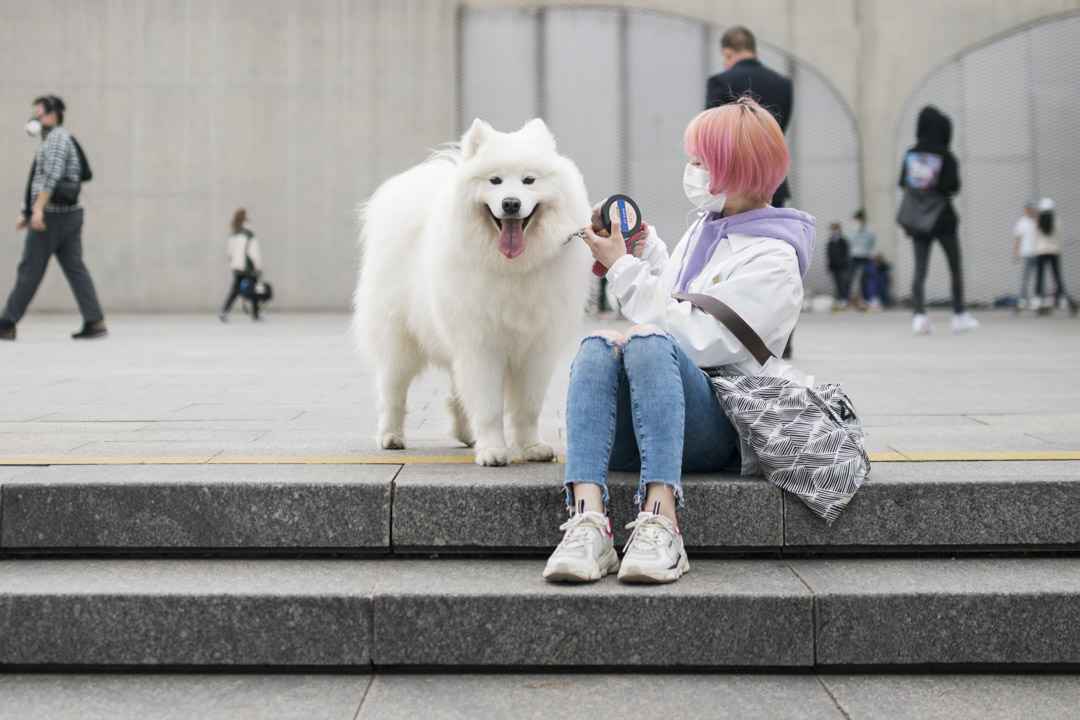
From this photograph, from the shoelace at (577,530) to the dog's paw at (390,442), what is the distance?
1206 mm

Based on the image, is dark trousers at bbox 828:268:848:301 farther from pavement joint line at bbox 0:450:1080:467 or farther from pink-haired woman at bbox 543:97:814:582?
pink-haired woman at bbox 543:97:814:582

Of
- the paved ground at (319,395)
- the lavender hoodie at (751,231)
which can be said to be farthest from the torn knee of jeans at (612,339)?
the paved ground at (319,395)

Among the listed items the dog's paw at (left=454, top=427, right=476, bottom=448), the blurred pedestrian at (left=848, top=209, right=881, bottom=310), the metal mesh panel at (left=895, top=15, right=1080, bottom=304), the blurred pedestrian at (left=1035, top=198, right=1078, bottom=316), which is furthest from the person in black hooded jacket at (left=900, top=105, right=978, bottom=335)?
the metal mesh panel at (left=895, top=15, right=1080, bottom=304)

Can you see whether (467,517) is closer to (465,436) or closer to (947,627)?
(465,436)

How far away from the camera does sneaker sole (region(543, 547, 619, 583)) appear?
2.56m

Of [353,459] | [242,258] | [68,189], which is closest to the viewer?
[353,459]

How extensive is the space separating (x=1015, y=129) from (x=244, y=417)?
16910 millimetres

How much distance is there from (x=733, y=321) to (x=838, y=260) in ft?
50.2

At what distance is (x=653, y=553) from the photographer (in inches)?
102

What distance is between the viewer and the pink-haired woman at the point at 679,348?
2.66m

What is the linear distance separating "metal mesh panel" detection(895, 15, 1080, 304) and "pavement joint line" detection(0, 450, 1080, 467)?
50.4 ft

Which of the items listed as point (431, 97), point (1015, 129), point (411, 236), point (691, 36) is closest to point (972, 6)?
point (1015, 129)

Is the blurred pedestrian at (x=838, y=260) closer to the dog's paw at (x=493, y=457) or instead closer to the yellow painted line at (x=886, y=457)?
the yellow painted line at (x=886, y=457)

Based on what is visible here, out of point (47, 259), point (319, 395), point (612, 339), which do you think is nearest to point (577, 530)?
point (612, 339)
